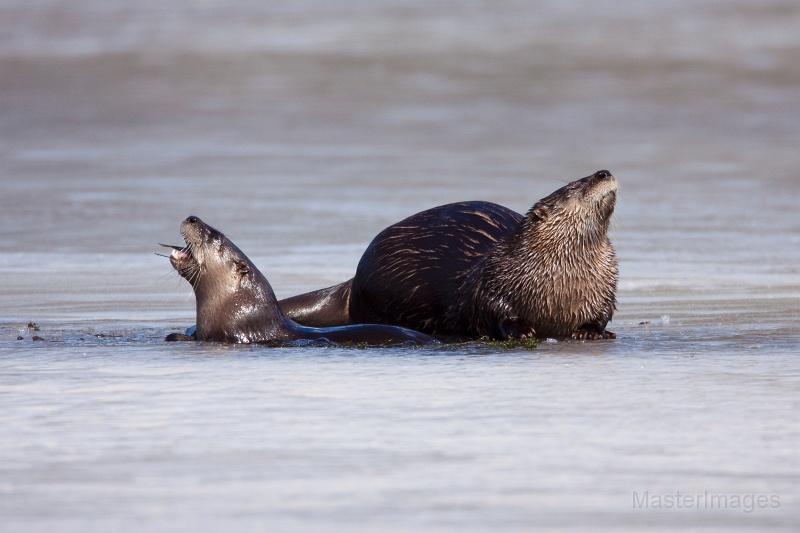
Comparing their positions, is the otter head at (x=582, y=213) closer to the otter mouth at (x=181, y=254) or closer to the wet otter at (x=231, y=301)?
the wet otter at (x=231, y=301)

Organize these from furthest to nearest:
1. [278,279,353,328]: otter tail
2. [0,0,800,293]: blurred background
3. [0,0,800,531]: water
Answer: [0,0,800,293]: blurred background
[278,279,353,328]: otter tail
[0,0,800,531]: water

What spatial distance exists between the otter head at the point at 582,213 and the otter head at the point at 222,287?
119 centimetres

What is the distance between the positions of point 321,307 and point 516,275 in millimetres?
1261

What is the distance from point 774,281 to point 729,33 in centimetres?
1451

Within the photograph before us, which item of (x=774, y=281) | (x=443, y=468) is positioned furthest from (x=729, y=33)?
(x=443, y=468)

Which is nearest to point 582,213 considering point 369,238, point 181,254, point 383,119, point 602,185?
point 602,185

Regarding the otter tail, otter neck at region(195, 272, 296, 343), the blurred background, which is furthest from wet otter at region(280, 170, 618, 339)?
the blurred background

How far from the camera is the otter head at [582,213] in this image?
7.22 metres

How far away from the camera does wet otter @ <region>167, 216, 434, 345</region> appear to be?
7.10 meters

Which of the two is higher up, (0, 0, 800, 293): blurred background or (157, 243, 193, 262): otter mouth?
(0, 0, 800, 293): blurred background

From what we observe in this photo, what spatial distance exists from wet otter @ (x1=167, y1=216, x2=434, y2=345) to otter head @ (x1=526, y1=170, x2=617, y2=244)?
0.72 metres

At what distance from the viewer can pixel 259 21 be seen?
25594 mm

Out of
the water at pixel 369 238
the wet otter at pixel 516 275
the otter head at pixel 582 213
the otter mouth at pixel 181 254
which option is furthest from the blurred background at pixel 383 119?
the otter head at pixel 582 213

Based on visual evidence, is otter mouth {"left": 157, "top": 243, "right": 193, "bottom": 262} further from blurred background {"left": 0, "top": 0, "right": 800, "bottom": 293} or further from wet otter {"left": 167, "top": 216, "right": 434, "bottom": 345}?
blurred background {"left": 0, "top": 0, "right": 800, "bottom": 293}
